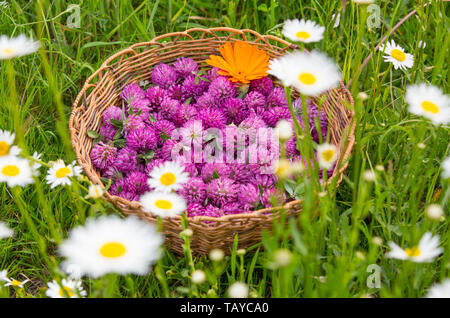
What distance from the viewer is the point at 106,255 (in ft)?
2.13

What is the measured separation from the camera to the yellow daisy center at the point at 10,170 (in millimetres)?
957

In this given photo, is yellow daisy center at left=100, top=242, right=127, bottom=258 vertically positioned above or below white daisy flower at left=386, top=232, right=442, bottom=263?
below

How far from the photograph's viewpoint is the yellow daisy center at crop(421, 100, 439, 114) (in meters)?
0.94

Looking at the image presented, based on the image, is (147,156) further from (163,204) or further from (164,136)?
(163,204)

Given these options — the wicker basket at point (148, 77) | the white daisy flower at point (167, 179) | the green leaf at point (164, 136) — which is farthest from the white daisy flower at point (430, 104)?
the green leaf at point (164, 136)

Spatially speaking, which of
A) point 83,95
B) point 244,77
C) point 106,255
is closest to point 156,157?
point 83,95

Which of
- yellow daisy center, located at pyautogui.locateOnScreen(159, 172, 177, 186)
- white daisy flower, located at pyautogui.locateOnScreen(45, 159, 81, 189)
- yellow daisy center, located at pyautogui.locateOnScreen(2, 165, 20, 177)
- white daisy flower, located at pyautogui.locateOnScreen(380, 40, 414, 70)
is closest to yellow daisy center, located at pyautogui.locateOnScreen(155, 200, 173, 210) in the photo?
yellow daisy center, located at pyautogui.locateOnScreen(159, 172, 177, 186)

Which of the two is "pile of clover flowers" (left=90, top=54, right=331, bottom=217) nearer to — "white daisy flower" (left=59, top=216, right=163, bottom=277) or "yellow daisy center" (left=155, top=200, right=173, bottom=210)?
"yellow daisy center" (left=155, top=200, right=173, bottom=210)

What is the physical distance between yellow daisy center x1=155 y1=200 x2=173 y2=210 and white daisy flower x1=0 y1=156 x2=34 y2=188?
28 centimetres

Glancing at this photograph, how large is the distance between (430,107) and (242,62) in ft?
1.85

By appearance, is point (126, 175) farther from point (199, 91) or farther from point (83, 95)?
point (199, 91)

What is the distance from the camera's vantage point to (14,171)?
96 cm

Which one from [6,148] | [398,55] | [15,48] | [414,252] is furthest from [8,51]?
[398,55]

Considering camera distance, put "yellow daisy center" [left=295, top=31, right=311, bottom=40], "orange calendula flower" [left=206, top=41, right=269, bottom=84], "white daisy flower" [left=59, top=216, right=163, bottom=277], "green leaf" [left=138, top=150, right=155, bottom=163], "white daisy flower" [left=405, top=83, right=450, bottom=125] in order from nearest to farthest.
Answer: "white daisy flower" [left=59, top=216, right=163, bottom=277] < "white daisy flower" [left=405, top=83, right=450, bottom=125] < "yellow daisy center" [left=295, top=31, right=311, bottom=40] < "green leaf" [left=138, top=150, right=155, bottom=163] < "orange calendula flower" [left=206, top=41, right=269, bottom=84]
